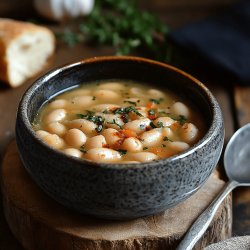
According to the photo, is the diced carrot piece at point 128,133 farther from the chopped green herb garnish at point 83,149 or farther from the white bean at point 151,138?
the chopped green herb garnish at point 83,149

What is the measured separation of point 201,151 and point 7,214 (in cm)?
87

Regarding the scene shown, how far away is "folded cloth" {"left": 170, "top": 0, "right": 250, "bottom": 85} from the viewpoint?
3.43 meters

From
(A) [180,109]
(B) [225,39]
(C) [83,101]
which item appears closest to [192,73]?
(B) [225,39]

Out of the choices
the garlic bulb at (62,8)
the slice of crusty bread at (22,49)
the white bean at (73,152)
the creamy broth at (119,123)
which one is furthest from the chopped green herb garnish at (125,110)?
the garlic bulb at (62,8)

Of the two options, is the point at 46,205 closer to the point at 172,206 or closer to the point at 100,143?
the point at 100,143

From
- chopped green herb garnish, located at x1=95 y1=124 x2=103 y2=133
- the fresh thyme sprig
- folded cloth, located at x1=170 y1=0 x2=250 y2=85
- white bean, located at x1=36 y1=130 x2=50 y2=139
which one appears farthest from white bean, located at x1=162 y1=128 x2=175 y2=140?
the fresh thyme sprig

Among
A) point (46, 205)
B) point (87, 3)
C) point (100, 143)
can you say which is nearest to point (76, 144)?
point (100, 143)

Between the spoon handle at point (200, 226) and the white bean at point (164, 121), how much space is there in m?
0.35

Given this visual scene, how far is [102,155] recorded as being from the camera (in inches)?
85.2

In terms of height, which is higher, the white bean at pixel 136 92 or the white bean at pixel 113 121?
the white bean at pixel 113 121

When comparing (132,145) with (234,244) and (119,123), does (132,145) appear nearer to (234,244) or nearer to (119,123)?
(119,123)

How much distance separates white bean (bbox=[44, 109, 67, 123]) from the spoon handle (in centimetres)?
70

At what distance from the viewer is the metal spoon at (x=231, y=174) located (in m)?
2.19

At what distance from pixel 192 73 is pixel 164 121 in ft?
3.70
